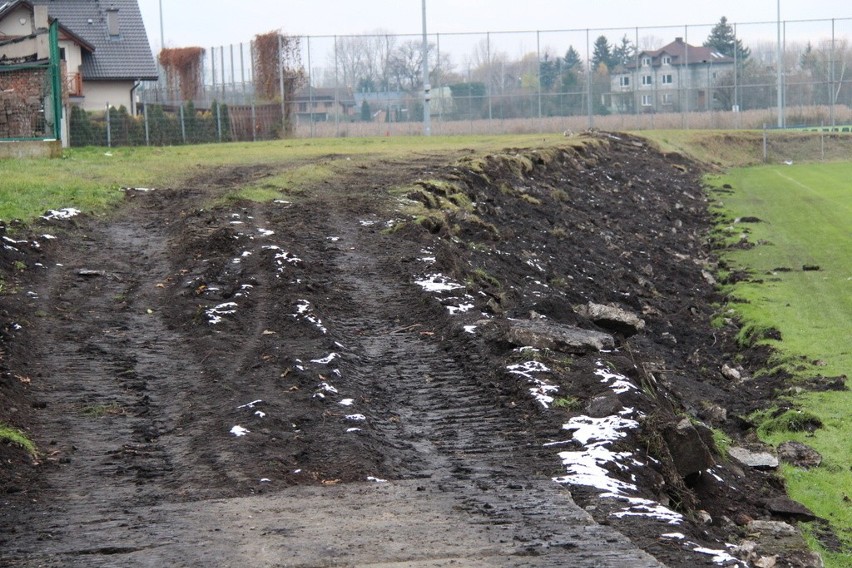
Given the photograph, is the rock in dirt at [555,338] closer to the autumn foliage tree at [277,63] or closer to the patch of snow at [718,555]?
the patch of snow at [718,555]

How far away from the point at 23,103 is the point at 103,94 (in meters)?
30.3

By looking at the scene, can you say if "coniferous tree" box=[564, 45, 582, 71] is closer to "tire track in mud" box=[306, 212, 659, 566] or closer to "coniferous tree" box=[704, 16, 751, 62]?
"coniferous tree" box=[704, 16, 751, 62]

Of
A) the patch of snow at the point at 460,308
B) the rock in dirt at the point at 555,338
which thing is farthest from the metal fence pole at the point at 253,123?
the rock in dirt at the point at 555,338

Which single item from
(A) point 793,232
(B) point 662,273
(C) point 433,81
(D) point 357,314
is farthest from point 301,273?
(C) point 433,81

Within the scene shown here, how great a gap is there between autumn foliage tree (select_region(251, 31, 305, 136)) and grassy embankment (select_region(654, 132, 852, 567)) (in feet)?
72.0

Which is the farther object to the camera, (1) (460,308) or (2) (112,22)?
(2) (112,22)

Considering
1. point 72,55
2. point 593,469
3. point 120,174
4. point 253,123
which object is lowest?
point 593,469

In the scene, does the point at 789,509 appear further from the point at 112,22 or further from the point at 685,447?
the point at 112,22

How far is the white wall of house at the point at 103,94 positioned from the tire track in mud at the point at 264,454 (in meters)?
43.1

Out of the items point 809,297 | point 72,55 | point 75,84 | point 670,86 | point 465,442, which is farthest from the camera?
point 670,86

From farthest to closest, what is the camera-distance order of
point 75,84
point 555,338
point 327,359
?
1. point 75,84
2. point 555,338
3. point 327,359

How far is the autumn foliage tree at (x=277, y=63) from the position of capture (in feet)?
181

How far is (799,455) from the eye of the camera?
11.1 metres

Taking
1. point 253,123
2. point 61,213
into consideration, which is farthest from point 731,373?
point 253,123
